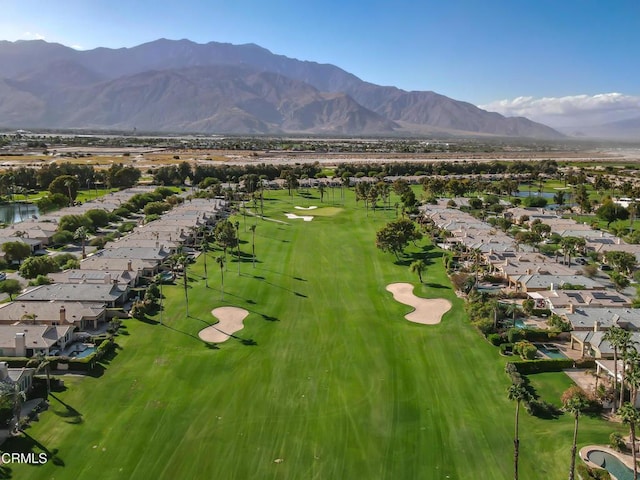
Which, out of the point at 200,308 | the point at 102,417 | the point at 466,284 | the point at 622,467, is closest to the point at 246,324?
the point at 200,308

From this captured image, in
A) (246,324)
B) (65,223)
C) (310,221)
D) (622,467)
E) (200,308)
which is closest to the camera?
(622,467)

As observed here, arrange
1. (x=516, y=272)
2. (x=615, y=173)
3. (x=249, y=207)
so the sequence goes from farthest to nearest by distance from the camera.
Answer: (x=615, y=173), (x=249, y=207), (x=516, y=272)

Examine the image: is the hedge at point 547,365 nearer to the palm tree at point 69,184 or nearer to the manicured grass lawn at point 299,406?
the manicured grass lawn at point 299,406

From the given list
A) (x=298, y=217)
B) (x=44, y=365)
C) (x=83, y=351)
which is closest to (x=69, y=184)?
(x=298, y=217)

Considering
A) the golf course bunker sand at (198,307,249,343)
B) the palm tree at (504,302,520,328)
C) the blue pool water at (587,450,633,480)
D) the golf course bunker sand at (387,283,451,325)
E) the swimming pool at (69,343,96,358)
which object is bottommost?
the swimming pool at (69,343,96,358)

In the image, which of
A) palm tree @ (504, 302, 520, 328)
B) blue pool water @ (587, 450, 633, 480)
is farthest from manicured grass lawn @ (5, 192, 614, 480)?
palm tree @ (504, 302, 520, 328)

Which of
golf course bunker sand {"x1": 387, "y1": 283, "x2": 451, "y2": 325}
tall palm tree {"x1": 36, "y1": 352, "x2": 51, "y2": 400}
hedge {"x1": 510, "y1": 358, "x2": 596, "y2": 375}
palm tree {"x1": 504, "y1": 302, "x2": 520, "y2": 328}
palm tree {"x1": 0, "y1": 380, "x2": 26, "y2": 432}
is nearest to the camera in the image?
palm tree {"x1": 0, "y1": 380, "x2": 26, "y2": 432}

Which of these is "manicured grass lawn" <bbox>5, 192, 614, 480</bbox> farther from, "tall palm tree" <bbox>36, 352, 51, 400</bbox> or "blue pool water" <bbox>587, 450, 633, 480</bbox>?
"blue pool water" <bbox>587, 450, 633, 480</bbox>

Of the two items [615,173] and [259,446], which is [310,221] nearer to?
[259,446]

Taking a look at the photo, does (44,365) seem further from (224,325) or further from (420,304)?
(420,304)
